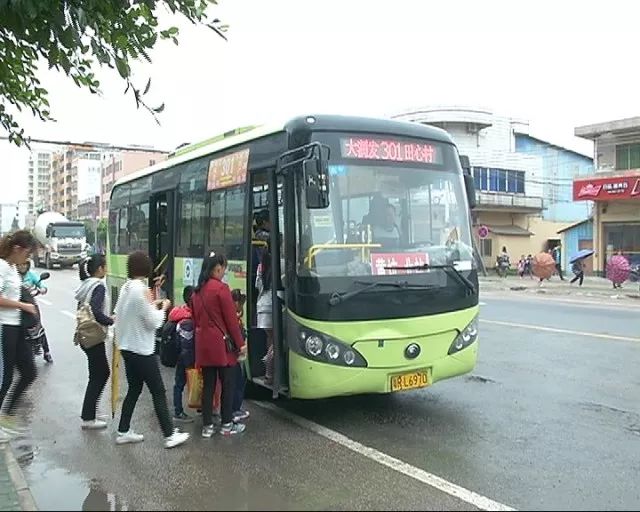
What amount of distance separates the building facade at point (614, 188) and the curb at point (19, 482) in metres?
31.0

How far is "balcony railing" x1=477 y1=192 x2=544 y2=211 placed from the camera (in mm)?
46812

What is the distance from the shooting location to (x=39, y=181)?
171m

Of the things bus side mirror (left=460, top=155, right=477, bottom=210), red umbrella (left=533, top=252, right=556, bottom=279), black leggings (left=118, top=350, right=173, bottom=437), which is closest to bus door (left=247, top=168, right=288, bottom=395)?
black leggings (left=118, top=350, right=173, bottom=437)

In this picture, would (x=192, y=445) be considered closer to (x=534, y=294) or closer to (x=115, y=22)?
(x=115, y=22)

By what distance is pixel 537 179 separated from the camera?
175 ft

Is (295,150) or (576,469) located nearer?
(576,469)

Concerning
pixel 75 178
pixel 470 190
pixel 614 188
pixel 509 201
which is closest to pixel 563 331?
pixel 470 190

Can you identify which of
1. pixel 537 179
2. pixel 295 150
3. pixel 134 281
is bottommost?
pixel 134 281

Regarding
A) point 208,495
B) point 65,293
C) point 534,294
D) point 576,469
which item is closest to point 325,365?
point 208,495

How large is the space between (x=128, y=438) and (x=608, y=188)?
3097cm

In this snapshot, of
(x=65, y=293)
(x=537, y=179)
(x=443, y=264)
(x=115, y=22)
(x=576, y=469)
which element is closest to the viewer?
(x=576, y=469)

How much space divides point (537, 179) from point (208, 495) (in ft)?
172

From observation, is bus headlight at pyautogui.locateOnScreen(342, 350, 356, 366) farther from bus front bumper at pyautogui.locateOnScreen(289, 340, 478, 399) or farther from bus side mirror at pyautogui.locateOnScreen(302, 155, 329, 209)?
bus side mirror at pyautogui.locateOnScreen(302, 155, 329, 209)

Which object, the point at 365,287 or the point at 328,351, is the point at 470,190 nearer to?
the point at 365,287
